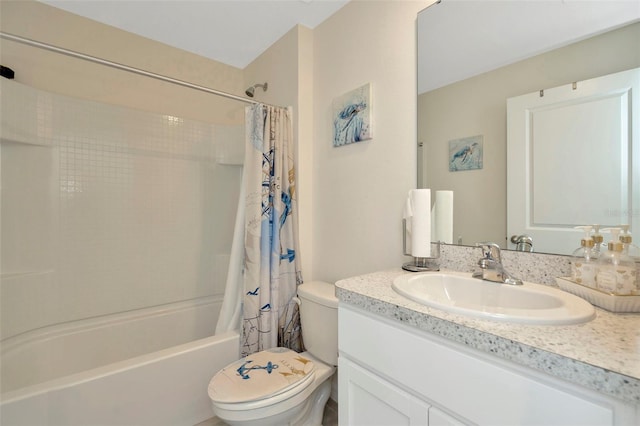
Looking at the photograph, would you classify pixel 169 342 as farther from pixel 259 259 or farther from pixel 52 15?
pixel 52 15

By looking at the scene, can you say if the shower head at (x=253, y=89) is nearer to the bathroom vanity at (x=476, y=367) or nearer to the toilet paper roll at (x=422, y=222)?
the toilet paper roll at (x=422, y=222)

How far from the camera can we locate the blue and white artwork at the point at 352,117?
1447mm

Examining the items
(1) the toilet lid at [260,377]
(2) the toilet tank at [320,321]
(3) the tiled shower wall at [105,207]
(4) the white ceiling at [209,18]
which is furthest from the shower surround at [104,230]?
(4) the white ceiling at [209,18]

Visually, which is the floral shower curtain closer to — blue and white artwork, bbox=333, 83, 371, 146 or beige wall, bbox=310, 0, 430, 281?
beige wall, bbox=310, 0, 430, 281

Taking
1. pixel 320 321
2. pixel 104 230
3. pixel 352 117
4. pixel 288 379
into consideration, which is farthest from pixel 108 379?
pixel 352 117

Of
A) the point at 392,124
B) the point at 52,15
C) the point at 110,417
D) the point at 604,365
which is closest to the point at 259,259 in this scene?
the point at 110,417

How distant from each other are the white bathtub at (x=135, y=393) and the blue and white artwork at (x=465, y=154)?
1392 mm

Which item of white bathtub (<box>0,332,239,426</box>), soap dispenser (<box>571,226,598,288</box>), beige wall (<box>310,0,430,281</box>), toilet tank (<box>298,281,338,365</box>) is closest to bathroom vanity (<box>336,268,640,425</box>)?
soap dispenser (<box>571,226,598,288</box>)

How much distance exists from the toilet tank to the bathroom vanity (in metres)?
0.41

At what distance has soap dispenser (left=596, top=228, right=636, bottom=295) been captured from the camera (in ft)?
2.27

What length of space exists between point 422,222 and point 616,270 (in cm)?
54

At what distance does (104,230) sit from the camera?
71.7 inches

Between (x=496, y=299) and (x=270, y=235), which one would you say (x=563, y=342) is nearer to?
(x=496, y=299)

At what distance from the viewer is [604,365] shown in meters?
0.45
